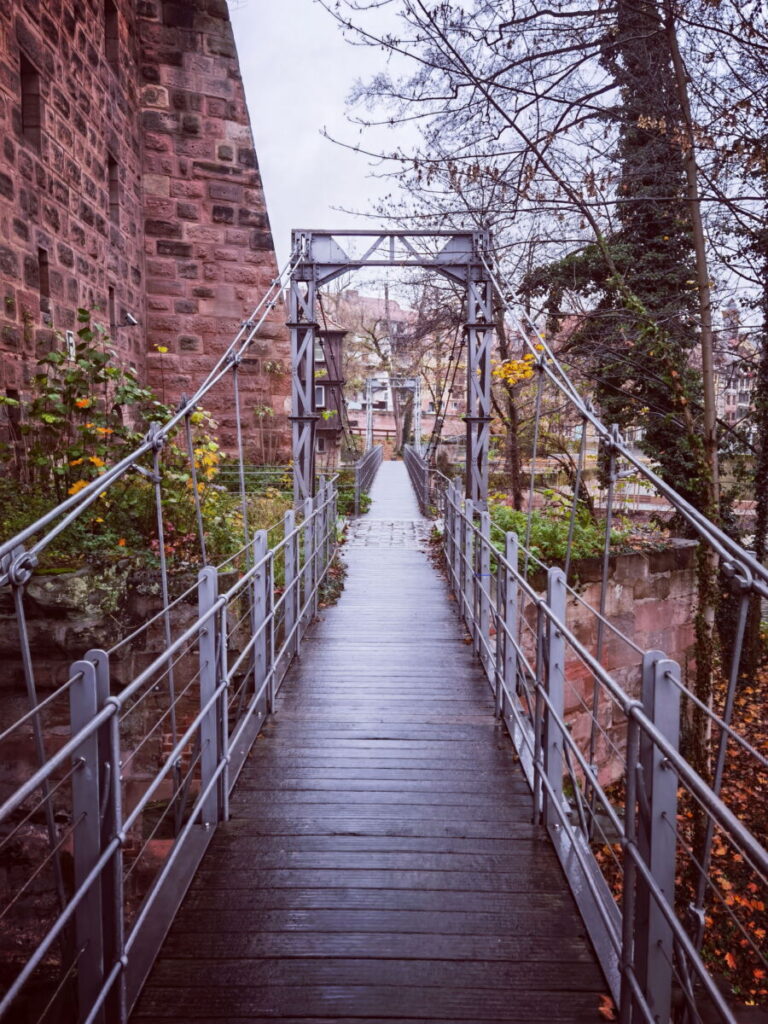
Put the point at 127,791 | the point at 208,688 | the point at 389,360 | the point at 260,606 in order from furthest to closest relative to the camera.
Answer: the point at 389,360
the point at 127,791
the point at 260,606
the point at 208,688

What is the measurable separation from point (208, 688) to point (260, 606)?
3.58 feet

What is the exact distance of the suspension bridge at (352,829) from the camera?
1869 millimetres

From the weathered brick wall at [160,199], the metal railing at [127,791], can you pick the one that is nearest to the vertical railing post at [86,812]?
the metal railing at [127,791]

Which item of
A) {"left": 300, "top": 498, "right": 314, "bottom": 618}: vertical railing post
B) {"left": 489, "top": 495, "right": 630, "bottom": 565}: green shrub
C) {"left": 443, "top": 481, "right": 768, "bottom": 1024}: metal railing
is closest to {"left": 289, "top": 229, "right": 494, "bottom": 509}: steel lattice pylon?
{"left": 489, "top": 495, "right": 630, "bottom": 565}: green shrub

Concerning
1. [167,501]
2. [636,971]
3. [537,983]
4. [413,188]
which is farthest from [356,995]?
[413,188]

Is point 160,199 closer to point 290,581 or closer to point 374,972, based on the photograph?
point 290,581

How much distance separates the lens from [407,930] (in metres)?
2.45

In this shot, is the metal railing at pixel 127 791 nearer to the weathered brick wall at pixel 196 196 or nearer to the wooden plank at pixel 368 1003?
the wooden plank at pixel 368 1003

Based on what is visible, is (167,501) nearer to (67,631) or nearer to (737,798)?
(67,631)

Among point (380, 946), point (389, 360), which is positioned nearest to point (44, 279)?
point (380, 946)

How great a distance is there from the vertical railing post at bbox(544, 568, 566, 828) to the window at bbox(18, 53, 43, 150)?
5858mm

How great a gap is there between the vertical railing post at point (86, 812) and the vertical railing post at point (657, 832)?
139 centimetres

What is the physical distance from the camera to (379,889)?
2676 mm

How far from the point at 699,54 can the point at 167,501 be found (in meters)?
6.20
